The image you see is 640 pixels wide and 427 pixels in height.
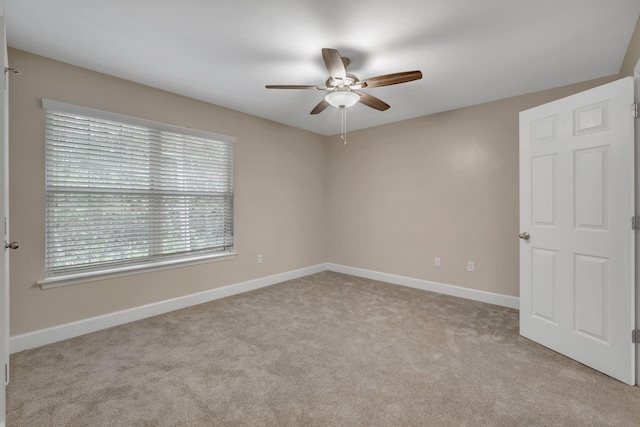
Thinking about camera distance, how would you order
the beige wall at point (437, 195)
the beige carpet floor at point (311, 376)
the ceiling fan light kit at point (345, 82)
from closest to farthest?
1. the beige carpet floor at point (311, 376)
2. the ceiling fan light kit at point (345, 82)
3. the beige wall at point (437, 195)

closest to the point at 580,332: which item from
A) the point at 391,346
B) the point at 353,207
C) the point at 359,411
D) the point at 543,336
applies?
the point at 543,336

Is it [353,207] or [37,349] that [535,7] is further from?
[37,349]

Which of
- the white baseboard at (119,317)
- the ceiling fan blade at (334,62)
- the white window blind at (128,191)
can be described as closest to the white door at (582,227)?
the ceiling fan blade at (334,62)

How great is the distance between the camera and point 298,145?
475 centimetres

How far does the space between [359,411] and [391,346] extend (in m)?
0.86

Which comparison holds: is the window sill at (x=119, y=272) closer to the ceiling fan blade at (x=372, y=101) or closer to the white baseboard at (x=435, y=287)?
the white baseboard at (x=435, y=287)

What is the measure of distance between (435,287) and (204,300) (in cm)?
302

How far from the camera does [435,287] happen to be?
13.0 feet

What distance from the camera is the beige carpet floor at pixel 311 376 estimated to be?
165 cm

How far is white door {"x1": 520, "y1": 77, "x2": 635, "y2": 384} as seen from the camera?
197 cm

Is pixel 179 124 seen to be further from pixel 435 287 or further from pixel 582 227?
pixel 582 227

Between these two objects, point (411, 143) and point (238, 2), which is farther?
point (411, 143)

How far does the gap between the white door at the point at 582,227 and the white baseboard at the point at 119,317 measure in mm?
3206

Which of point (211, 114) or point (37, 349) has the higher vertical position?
point (211, 114)
